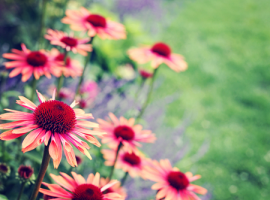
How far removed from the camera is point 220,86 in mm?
4980

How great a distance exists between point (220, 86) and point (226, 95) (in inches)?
11.3

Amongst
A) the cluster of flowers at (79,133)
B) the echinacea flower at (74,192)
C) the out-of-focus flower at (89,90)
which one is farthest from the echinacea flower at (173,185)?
the out-of-focus flower at (89,90)

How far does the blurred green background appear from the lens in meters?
3.17

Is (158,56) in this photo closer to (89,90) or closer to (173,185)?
(89,90)

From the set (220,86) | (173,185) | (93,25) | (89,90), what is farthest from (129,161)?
(220,86)

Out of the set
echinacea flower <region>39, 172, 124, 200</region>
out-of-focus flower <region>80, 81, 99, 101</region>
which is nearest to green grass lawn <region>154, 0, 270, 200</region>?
out-of-focus flower <region>80, 81, 99, 101</region>

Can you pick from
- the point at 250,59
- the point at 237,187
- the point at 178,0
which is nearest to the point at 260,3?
the point at 178,0

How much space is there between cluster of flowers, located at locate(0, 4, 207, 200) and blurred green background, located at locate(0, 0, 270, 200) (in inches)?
42.5

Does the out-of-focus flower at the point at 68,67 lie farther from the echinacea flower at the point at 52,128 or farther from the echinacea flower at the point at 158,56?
the echinacea flower at the point at 52,128

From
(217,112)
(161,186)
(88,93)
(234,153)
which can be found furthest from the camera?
(217,112)

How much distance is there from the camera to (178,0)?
922 centimetres

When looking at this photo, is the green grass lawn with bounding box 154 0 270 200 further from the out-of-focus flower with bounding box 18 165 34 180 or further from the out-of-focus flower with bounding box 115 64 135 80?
the out-of-focus flower with bounding box 18 165 34 180

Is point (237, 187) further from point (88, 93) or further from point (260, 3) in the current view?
point (260, 3)

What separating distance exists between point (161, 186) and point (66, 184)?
384mm
